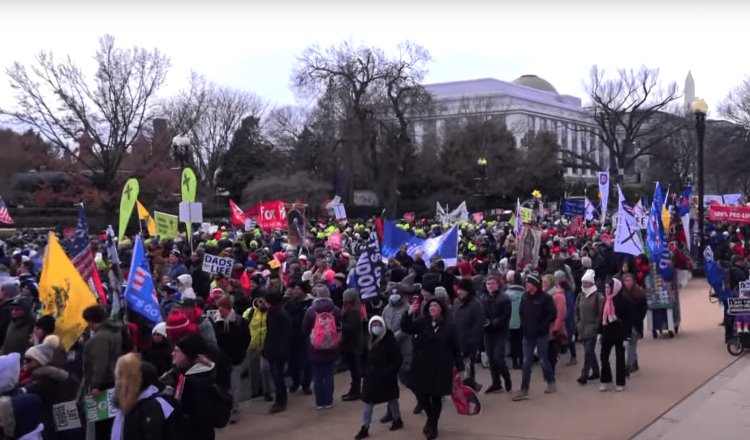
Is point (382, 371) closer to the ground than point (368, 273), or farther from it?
closer to the ground

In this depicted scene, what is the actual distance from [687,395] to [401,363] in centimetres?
394

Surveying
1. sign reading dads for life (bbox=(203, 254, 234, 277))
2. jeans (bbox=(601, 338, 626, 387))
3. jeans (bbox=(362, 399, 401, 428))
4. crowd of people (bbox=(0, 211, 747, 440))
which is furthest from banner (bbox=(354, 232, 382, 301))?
jeans (bbox=(601, 338, 626, 387))

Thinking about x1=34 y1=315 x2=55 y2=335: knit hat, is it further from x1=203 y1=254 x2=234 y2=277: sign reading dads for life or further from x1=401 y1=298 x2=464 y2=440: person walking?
x1=203 y1=254 x2=234 y2=277: sign reading dads for life

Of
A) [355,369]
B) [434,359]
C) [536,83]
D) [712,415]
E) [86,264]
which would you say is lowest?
[712,415]

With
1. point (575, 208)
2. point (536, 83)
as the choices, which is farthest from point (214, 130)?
point (536, 83)

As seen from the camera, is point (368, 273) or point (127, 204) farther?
point (127, 204)

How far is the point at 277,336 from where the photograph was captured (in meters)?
9.40

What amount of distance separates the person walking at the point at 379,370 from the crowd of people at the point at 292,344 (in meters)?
0.01

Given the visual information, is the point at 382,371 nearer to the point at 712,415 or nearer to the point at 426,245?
the point at 712,415

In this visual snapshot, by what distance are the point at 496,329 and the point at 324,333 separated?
222cm

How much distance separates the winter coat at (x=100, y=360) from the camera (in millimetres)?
6617

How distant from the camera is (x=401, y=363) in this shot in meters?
8.41

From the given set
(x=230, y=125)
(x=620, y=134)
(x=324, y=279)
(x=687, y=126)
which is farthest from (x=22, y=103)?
(x=620, y=134)

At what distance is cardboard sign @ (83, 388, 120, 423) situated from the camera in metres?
6.50
